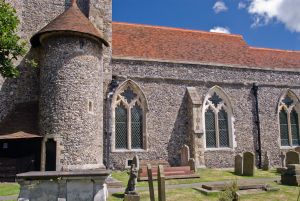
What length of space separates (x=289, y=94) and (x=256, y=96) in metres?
2.62

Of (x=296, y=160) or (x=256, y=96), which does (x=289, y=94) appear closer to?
(x=256, y=96)

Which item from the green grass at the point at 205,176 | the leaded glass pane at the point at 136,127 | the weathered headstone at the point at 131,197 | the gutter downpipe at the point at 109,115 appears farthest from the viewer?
the leaded glass pane at the point at 136,127

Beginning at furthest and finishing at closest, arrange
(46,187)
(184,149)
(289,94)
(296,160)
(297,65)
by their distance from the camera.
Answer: (297,65) → (289,94) → (184,149) → (296,160) → (46,187)

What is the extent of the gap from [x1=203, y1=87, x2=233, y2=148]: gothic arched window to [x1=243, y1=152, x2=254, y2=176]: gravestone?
3.50m

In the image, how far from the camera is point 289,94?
67.3 feet

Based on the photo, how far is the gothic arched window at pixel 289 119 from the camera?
20.1m

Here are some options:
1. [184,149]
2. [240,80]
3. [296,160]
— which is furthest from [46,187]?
[240,80]

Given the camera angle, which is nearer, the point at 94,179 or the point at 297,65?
the point at 94,179

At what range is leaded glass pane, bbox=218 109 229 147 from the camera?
1889cm

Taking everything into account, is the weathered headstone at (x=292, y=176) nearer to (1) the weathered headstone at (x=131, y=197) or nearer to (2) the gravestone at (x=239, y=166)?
(2) the gravestone at (x=239, y=166)

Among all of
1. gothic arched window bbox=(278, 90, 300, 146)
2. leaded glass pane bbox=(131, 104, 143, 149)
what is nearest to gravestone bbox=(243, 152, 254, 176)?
leaded glass pane bbox=(131, 104, 143, 149)

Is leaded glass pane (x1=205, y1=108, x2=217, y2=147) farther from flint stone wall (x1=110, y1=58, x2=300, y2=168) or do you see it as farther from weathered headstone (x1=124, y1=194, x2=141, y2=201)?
weathered headstone (x1=124, y1=194, x2=141, y2=201)

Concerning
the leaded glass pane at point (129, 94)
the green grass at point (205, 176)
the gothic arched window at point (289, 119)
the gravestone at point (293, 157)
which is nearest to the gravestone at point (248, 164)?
the green grass at point (205, 176)

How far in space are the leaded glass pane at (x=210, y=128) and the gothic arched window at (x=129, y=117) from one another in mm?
3947
